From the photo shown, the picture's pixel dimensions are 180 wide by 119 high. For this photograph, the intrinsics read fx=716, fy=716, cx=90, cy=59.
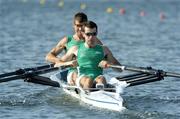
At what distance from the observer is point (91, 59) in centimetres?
1491

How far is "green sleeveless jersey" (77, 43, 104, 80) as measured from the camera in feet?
48.9

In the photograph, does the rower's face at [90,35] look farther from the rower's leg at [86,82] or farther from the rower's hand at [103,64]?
the rower's leg at [86,82]

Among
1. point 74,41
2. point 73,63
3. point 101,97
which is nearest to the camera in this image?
point 101,97

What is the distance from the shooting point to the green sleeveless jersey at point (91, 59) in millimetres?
14891

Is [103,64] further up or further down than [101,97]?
further up

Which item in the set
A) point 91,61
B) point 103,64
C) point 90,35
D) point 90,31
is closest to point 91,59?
point 91,61

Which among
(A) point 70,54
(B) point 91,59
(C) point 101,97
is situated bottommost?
(C) point 101,97

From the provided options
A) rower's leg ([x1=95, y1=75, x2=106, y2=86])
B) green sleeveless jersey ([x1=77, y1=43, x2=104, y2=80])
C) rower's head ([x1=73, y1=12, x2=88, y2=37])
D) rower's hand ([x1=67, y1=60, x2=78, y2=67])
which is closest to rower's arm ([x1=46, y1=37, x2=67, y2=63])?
rower's head ([x1=73, y1=12, x2=88, y2=37])

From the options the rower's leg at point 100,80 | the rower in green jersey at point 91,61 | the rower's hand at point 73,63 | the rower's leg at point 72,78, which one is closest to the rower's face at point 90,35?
the rower in green jersey at point 91,61

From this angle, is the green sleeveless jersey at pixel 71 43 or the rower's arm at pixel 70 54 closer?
the rower's arm at pixel 70 54

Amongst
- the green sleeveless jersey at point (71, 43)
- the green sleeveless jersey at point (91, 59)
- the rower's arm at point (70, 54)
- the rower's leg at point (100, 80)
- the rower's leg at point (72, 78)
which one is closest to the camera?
the rower's leg at point (100, 80)

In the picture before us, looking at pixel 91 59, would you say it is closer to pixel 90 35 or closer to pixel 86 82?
pixel 86 82

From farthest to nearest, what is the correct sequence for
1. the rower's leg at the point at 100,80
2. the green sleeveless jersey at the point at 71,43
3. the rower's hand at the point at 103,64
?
1. the green sleeveless jersey at the point at 71,43
2. the rower's hand at the point at 103,64
3. the rower's leg at the point at 100,80

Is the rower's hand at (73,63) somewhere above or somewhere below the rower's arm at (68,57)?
below
